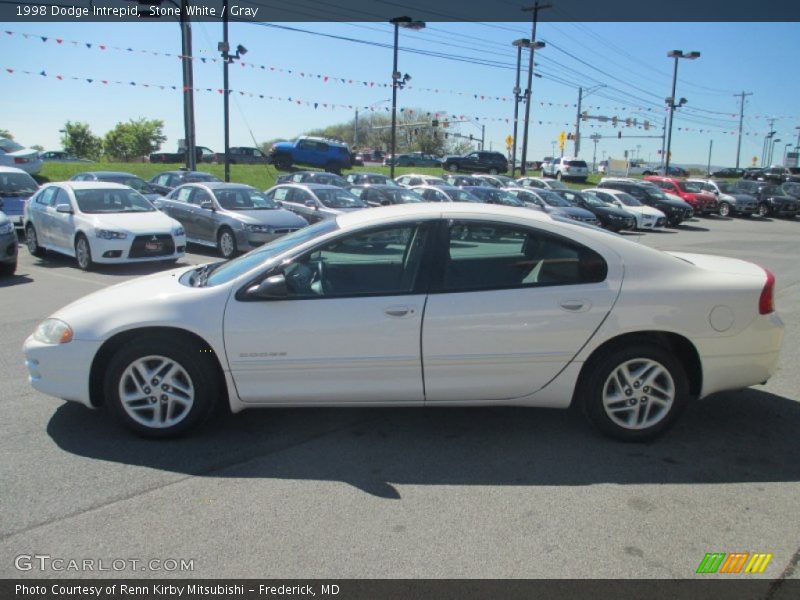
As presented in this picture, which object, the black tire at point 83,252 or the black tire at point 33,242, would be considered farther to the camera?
the black tire at point 33,242

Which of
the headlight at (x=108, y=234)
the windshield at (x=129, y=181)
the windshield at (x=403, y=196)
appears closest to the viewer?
the headlight at (x=108, y=234)

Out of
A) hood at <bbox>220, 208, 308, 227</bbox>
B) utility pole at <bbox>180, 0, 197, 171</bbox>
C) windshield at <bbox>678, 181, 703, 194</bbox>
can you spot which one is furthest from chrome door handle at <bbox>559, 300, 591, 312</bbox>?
windshield at <bbox>678, 181, 703, 194</bbox>

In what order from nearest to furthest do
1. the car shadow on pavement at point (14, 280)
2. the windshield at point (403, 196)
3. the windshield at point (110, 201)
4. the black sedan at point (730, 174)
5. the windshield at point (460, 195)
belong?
the car shadow on pavement at point (14, 280) → the windshield at point (110, 201) → the windshield at point (403, 196) → the windshield at point (460, 195) → the black sedan at point (730, 174)

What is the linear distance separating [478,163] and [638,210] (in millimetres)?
23609

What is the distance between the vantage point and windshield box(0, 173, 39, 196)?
49.7 feet

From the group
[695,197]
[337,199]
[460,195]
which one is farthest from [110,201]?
[695,197]

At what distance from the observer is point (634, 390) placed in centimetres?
410

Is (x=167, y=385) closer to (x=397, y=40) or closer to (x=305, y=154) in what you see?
(x=397, y=40)

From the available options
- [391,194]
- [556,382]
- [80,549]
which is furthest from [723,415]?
[391,194]

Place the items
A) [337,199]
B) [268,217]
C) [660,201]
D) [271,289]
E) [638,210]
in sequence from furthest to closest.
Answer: [660,201]
[638,210]
[337,199]
[268,217]
[271,289]

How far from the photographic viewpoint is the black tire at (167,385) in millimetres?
4008

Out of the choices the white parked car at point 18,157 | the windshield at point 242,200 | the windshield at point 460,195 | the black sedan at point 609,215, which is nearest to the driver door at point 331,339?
the windshield at point 242,200

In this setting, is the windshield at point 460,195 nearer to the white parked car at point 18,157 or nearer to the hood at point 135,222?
the hood at point 135,222

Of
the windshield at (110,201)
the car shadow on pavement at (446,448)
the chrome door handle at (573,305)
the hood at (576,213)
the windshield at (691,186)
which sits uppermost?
the windshield at (691,186)
